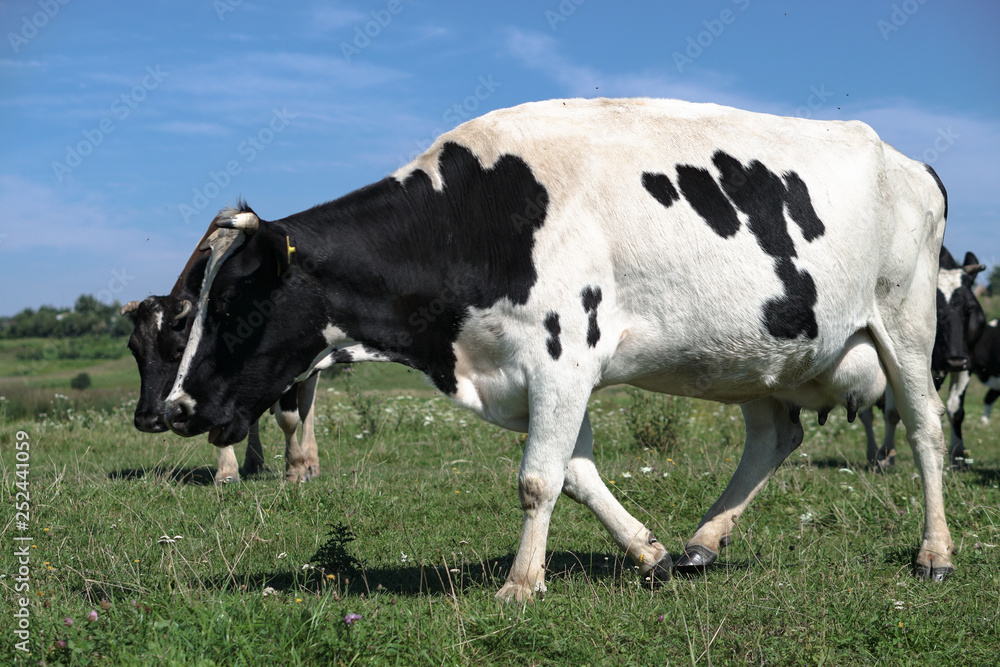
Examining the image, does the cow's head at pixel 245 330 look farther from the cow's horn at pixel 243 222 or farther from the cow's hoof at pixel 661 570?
the cow's hoof at pixel 661 570

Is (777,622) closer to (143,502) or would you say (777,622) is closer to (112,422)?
(143,502)

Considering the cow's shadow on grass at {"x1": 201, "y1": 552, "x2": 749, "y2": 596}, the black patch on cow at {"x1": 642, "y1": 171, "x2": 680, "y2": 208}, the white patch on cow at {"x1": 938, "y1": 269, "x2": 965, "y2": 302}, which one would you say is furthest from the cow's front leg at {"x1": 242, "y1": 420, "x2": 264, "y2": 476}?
the white patch on cow at {"x1": 938, "y1": 269, "x2": 965, "y2": 302}

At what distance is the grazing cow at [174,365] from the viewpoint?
18.7ft

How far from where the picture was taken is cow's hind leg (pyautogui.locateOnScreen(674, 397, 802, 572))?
19.2 feet

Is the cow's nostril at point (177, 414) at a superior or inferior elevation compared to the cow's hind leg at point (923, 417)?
inferior

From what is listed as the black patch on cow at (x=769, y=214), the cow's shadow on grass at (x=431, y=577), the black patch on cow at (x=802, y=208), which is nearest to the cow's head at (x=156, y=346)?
the cow's shadow on grass at (x=431, y=577)

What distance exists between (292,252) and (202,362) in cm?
76

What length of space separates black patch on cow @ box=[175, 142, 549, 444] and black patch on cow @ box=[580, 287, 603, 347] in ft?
0.94

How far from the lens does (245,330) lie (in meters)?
4.75

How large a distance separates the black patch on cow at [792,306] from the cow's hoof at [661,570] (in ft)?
4.63

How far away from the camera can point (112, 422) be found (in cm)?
1259

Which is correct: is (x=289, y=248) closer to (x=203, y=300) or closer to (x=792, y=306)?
(x=203, y=300)

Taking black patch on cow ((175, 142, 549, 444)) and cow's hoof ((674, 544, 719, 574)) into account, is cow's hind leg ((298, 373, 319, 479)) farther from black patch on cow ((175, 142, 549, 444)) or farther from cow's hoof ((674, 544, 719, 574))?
cow's hoof ((674, 544, 719, 574))

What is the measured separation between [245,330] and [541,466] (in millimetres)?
1691
